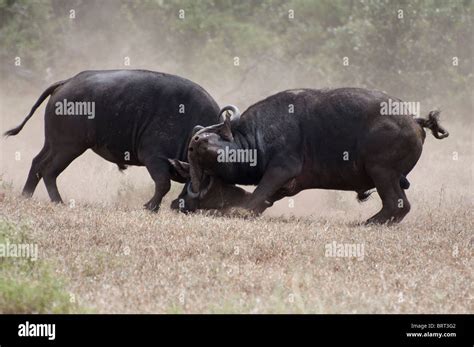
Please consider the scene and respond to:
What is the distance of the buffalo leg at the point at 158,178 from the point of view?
13.9 m

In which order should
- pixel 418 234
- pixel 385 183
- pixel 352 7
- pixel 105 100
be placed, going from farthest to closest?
pixel 352 7, pixel 105 100, pixel 385 183, pixel 418 234

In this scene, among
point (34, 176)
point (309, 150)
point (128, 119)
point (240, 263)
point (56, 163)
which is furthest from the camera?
point (34, 176)

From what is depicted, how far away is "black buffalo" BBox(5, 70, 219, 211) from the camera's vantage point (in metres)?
14.1

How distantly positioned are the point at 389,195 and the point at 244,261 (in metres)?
3.64

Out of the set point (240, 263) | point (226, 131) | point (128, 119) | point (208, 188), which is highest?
point (128, 119)

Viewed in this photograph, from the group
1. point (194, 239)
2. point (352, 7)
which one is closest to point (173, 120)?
point (194, 239)

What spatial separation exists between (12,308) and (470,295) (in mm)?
3632

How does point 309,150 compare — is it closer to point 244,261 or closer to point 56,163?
point 56,163

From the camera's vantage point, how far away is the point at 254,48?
105ft

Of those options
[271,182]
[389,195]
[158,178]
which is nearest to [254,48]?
[158,178]

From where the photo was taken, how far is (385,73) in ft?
94.2

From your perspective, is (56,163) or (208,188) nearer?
(208,188)

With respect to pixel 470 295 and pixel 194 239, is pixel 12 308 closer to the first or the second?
pixel 194 239

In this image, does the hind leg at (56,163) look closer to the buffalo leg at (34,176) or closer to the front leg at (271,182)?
the buffalo leg at (34,176)
